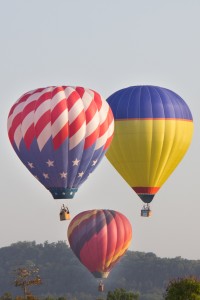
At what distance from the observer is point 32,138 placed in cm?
7506

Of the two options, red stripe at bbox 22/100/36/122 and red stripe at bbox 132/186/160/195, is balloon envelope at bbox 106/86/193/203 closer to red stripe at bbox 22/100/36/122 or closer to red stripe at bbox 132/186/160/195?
red stripe at bbox 132/186/160/195

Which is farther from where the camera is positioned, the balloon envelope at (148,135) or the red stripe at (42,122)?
the balloon envelope at (148,135)

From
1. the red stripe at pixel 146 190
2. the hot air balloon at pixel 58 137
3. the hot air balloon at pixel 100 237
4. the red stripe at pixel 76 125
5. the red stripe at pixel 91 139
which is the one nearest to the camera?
the hot air balloon at pixel 58 137

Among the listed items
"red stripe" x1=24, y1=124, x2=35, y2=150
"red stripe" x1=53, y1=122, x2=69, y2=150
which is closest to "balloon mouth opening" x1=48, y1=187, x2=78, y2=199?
"red stripe" x1=53, y1=122, x2=69, y2=150

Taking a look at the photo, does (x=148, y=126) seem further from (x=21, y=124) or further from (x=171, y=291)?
(x=171, y=291)

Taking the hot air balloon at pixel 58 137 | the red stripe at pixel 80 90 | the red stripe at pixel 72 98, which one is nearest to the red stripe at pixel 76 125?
the hot air balloon at pixel 58 137

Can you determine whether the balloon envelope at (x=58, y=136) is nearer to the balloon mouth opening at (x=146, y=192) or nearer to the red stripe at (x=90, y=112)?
the red stripe at (x=90, y=112)

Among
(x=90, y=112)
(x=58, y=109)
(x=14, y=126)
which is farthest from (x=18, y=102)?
(x=90, y=112)

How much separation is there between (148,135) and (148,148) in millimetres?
1000

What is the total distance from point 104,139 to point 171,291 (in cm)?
1863

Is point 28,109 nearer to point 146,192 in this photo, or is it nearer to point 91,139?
point 91,139

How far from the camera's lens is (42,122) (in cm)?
7500

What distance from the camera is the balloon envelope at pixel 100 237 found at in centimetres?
9469

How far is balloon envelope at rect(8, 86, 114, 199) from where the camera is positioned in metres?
74.9
